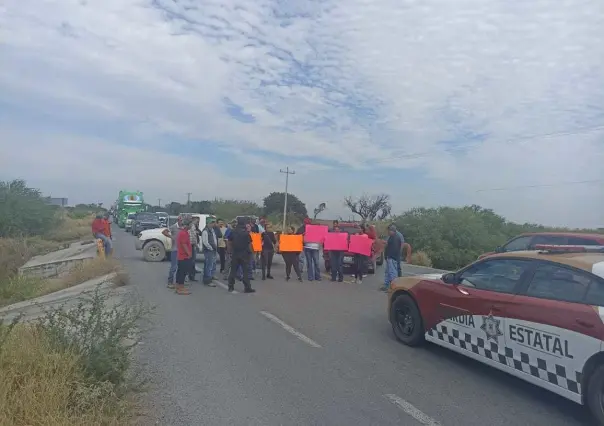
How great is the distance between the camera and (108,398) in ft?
14.3

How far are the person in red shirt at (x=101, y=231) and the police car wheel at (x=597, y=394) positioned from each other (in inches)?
609

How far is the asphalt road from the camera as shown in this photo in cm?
480

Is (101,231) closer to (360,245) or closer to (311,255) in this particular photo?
(311,255)

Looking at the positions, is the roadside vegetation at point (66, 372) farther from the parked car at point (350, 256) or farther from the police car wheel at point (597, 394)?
the parked car at point (350, 256)

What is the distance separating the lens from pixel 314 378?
5816 millimetres

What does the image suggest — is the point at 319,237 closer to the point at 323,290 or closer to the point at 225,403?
the point at 323,290

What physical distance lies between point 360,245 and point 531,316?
9721 millimetres

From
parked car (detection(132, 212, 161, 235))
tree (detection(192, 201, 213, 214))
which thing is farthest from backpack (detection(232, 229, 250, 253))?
tree (detection(192, 201, 213, 214))

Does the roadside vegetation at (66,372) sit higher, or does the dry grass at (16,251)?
the roadside vegetation at (66,372)

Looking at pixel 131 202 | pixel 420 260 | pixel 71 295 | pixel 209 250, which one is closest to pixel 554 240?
Result: pixel 209 250

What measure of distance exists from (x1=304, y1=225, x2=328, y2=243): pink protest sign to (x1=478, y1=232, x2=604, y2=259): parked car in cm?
484

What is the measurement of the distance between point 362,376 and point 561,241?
7.24 m

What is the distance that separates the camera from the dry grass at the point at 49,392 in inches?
153

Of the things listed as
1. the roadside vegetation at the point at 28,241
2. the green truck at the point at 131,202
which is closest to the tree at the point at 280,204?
the green truck at the point at 131,202
